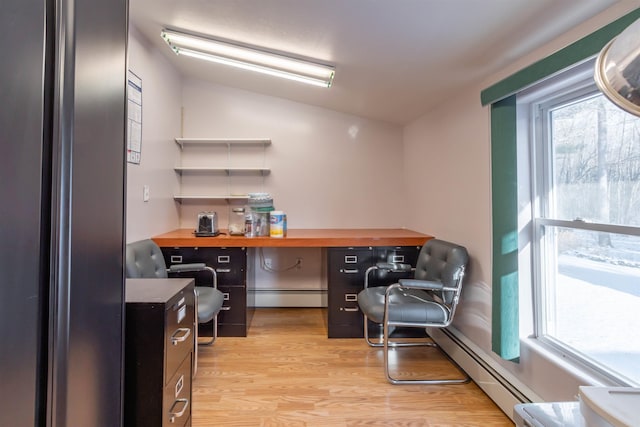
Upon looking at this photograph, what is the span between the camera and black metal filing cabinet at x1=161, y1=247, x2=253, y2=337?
8.57 ft

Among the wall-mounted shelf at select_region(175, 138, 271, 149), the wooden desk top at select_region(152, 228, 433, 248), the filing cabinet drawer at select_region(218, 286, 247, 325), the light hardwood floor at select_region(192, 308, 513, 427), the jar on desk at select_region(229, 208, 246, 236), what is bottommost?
the light hardwood floor at select_region(192, 308, 513, 427)

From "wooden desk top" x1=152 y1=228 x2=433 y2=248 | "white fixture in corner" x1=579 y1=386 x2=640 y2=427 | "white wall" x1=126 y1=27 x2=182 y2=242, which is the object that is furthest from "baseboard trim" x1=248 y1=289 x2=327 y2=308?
"white fixture in corner" x1=579 y1=386 x2=640 y2=427

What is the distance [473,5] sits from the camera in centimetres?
131

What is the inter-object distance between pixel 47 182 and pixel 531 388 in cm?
225

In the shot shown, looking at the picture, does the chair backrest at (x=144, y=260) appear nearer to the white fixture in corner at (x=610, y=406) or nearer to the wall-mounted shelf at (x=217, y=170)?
the wall-mounted shelf at (x=217, y=170)

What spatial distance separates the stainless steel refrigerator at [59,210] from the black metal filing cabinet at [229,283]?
5.55 feet

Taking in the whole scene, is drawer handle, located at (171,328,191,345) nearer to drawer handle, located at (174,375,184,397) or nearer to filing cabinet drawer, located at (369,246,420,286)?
drawer handle, located at (174,375,184,397)

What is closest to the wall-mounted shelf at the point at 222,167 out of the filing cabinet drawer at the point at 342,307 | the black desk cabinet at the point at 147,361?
the filing cabinet drawer at the point at 342,307

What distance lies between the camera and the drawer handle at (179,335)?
1149 mm

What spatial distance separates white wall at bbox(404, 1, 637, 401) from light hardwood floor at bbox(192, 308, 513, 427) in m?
0.36

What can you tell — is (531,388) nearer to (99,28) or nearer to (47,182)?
(47,182)

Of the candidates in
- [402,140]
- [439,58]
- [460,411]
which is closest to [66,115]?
[439,58]

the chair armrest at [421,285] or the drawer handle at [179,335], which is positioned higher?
the chair armrest at [421,285]

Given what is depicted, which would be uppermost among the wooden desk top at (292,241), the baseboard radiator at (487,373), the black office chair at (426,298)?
the wooden desk top at (292,241)
